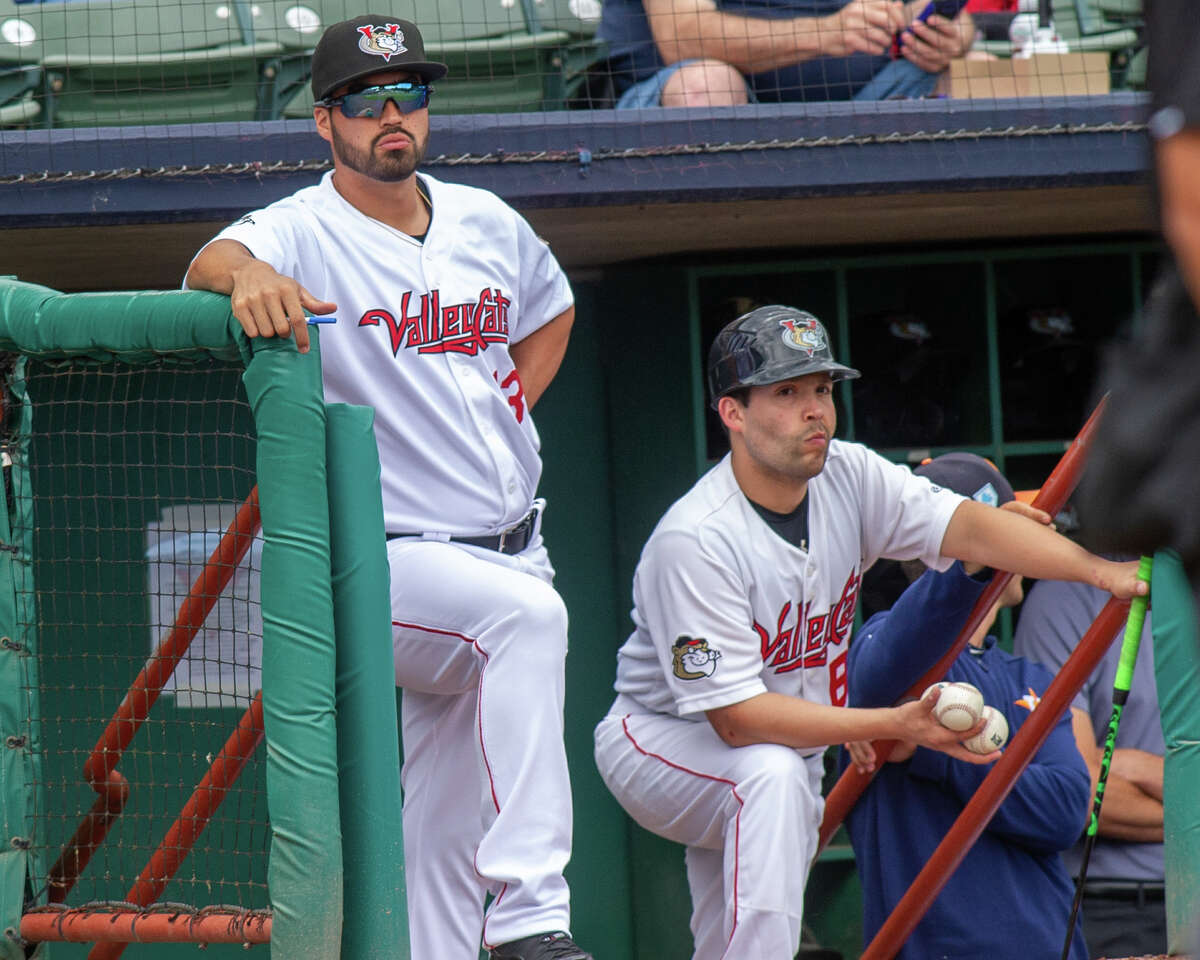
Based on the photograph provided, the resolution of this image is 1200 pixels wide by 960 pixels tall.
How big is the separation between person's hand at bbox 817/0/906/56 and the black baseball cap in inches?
85.0

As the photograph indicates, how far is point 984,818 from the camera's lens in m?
3.40

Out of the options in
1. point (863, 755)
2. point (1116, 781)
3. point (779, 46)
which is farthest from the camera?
point (779, 46)

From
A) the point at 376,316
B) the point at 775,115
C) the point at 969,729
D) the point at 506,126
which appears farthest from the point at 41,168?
the point at 969,729

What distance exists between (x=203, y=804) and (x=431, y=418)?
925 millimetres

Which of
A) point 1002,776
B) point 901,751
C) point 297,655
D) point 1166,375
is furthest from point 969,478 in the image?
point 1166,375

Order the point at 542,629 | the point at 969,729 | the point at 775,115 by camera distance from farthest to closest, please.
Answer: the point at 775,115, the point at 969,729, the point at 542,629

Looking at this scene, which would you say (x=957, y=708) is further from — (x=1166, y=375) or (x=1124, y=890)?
(x=1166, y=375)

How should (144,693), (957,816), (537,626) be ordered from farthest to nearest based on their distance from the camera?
A: 1. (957,816)
2. (144,693)
3. (537,626)

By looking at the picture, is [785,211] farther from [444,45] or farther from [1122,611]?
[1122,611]

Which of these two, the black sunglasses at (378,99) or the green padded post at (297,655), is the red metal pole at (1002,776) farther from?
the black sunglasses at (378,99)

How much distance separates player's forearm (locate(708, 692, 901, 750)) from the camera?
3.36 m

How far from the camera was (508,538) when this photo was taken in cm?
330

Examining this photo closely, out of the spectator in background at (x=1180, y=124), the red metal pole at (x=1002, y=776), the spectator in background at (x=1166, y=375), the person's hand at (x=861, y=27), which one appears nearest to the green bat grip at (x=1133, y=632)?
the red metal pole at (x=1002, y=776)

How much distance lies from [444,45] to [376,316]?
→ 2.21 metres
